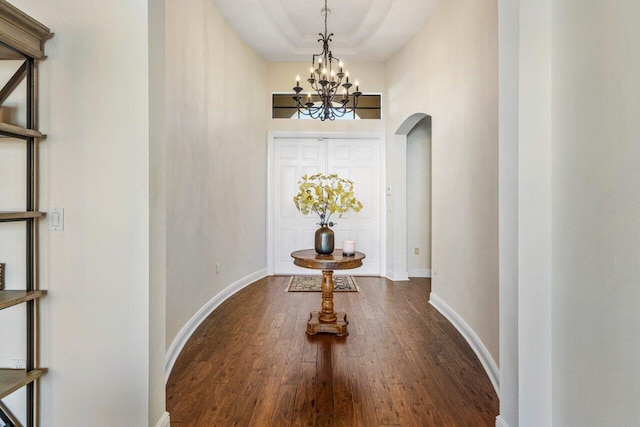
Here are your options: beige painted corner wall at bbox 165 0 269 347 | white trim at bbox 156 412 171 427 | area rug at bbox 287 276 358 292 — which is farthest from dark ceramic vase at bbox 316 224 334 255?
white trim at bbox 156 412 171 427

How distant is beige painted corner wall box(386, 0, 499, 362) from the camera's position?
2.38 metres

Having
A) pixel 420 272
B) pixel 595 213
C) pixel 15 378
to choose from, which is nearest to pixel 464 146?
pixel 595 213

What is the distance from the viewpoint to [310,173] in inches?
210

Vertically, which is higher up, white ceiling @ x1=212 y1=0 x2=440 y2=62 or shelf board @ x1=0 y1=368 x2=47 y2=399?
white ceiling @ x1=212 y1=0 x2=440 y2=62

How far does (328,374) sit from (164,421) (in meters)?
1.02

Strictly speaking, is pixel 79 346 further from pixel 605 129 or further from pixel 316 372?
pixel 605 129

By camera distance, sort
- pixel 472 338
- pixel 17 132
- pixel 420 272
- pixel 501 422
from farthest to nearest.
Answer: pixel 420 272 → pixel 472 338 → pixel 501 422 → pixel 17 132

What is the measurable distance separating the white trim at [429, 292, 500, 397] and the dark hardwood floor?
5cm

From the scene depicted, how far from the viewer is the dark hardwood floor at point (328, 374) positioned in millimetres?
1836

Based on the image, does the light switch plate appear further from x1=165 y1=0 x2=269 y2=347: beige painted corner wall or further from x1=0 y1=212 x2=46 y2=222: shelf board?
x1=165 y1=0 x2=269 y2=347: beige painted corner wall

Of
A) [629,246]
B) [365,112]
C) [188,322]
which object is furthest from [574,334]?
[365,112]

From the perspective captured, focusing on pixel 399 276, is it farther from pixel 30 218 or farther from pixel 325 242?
pixel 30 218

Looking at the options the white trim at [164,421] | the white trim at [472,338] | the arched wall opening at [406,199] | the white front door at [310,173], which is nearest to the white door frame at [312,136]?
the white front door at [310,173]

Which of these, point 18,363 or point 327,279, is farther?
point 327,279
